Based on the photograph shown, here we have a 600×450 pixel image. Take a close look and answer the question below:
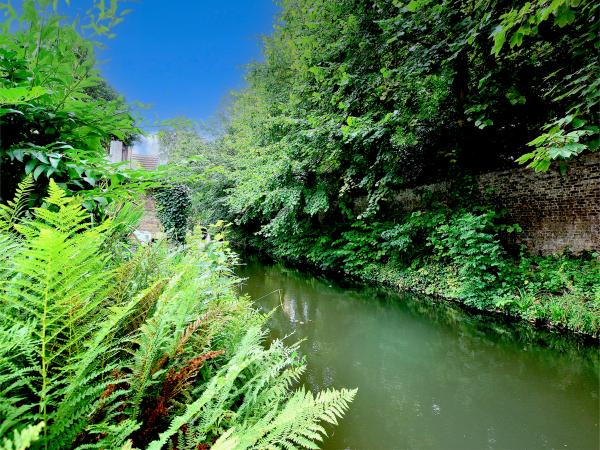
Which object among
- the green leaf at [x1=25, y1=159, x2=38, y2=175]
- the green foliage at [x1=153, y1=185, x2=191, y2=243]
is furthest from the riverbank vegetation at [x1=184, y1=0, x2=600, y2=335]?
the green leaf at [x1=25, y1=159, x2=38, y2=175]

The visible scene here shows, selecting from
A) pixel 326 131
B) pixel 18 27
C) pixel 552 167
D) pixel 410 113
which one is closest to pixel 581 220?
pixel 552 167

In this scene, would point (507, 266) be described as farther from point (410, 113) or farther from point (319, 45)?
point (319, 45)

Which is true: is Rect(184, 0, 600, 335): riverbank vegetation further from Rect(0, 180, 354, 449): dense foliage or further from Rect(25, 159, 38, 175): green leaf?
Rect(25, 159, 38, 175): green leaf

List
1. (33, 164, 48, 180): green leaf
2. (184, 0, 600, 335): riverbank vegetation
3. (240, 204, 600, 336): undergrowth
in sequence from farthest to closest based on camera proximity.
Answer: (240, 204, 600, 336): undergrowth < (184, 0, 600, 335): riverbank vegetation < (33, 164, 48, 180): green leaf

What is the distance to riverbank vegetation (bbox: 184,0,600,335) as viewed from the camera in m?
3.95

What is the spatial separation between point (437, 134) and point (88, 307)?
7659 millimetres

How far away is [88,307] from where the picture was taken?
2.28 feet

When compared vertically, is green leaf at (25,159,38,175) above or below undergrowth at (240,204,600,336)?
above

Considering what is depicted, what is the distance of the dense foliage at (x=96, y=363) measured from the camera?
2.04 feet

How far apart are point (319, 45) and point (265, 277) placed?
636 centimetres

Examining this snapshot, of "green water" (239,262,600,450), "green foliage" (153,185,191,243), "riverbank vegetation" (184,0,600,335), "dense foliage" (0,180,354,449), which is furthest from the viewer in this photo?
"green foliage" (153,185,191,243)

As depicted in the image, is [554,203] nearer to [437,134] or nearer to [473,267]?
[473,267]

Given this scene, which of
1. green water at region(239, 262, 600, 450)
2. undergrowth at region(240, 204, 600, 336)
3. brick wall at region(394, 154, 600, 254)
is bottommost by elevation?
green water at region(239, 262, 600, 450)

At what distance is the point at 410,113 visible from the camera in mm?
5625
